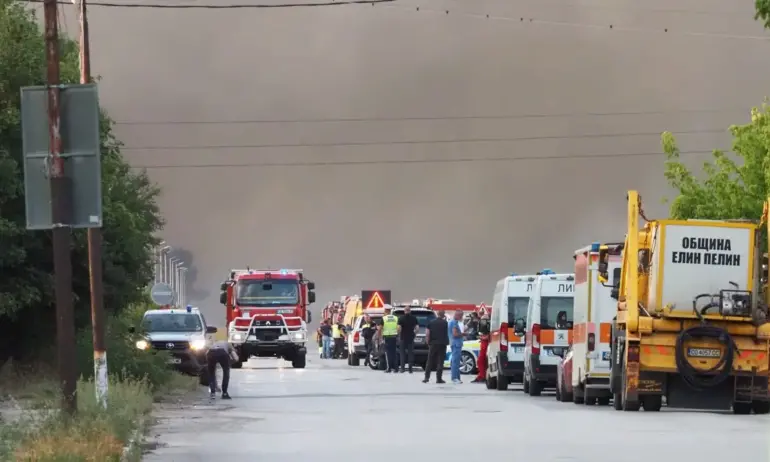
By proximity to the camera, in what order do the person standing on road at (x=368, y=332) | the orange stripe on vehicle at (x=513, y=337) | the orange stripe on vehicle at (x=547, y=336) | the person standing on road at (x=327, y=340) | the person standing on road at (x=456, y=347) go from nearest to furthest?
the orange stripe on vehicle at (x=547, y=336) → the orange stripe on vehicle at (x=513, y=337) → the person standing on road at (x=456, y=347) → the person standing on road at (x=368, y=332) → the person standing on road at (x=327, y=340)

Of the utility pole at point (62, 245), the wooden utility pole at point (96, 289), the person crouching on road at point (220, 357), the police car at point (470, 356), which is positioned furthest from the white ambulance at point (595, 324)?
the police car at point (470, 356)

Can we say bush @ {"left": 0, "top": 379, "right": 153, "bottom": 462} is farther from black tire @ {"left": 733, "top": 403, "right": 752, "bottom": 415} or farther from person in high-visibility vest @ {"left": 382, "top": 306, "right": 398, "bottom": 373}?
person in high-visibility vest @ {"left": 382, "top": 306, "right": 398, "bottom": 373}

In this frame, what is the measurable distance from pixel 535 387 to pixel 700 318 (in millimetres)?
7911

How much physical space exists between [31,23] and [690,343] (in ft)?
47.2

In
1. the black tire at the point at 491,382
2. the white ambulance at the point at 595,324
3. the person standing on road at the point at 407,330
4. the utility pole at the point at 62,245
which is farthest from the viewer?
the person standing on road at the point at 407,330

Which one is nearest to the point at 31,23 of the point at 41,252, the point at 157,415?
the point at 41,252

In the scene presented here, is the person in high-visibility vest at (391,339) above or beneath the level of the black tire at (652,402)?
beneath

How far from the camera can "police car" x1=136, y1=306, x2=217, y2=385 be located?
124ft

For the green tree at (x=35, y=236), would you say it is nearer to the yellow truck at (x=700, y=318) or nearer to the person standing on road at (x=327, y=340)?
the yellow truck at (x=700, y=318)

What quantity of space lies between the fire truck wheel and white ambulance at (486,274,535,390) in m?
8.81

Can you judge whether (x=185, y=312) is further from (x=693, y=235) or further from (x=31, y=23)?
(x=693, y=235)

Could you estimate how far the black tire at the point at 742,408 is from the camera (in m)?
26.2

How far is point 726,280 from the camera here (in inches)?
1009

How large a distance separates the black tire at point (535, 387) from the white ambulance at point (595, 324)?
3731 millimetres
